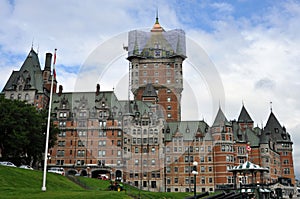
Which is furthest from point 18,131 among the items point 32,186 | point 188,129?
point 188,129

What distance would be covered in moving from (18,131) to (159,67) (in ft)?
188

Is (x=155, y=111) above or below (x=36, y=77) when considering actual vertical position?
below

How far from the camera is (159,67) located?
112 meters

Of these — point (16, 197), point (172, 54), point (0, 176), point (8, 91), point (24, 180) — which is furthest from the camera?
point (172, 54)

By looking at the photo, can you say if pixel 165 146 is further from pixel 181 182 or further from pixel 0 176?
pixel 0 176

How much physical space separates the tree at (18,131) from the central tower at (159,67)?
45439mm

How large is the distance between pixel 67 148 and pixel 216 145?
39.0 metres

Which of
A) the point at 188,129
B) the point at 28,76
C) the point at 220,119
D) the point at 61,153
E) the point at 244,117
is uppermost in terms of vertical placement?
the point at 28,76

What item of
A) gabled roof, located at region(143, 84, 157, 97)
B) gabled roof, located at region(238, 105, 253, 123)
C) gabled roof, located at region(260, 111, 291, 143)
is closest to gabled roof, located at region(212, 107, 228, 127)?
gabled roof, located at region(143, 84, 157, 97)

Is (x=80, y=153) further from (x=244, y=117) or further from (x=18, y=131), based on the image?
(x=244, y=117)

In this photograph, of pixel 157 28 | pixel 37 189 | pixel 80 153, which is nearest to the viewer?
pixel 37 189

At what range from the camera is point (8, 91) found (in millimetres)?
96562

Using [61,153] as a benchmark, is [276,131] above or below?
above

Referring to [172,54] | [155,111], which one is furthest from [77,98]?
[172,54]
